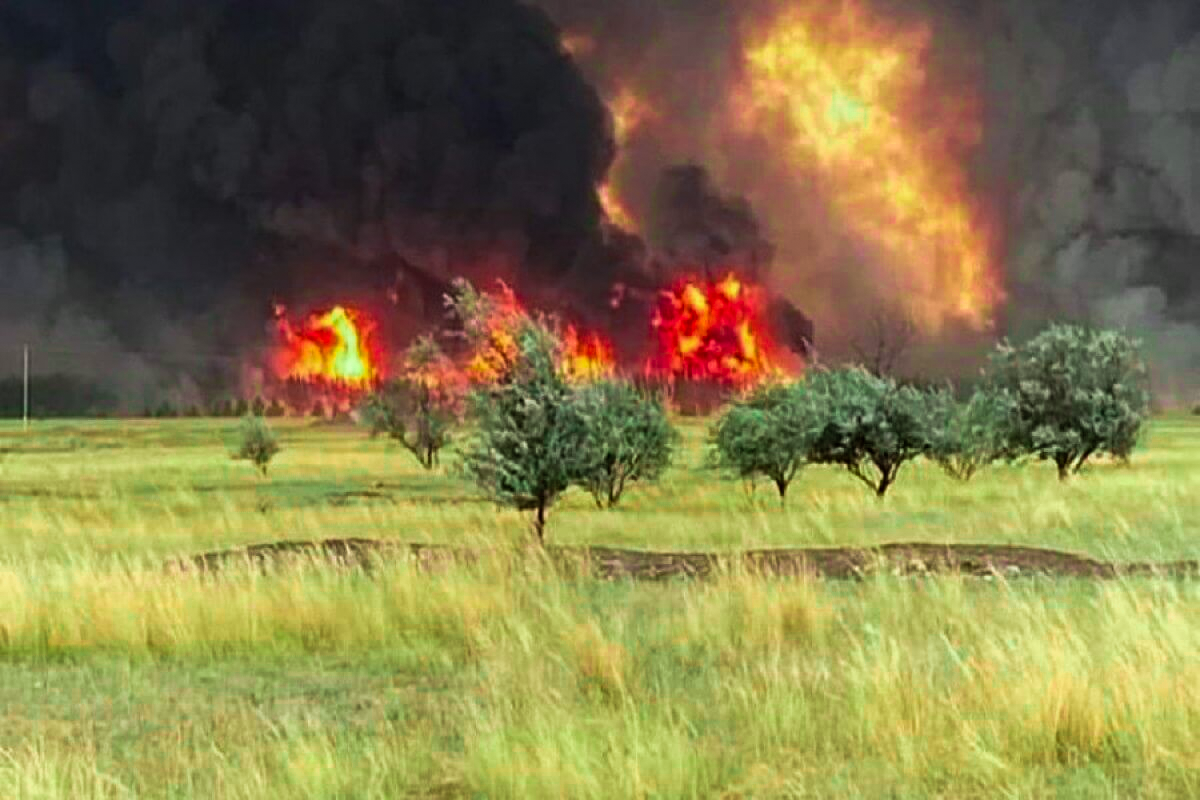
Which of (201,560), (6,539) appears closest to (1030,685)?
(201,560)

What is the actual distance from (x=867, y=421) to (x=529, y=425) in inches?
646

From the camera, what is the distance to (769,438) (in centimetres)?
3588

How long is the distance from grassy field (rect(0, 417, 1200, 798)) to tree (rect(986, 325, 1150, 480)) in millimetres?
25078

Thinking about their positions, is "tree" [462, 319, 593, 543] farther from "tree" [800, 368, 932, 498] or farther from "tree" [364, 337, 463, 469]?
"tree" [364, 337, 463, 469]

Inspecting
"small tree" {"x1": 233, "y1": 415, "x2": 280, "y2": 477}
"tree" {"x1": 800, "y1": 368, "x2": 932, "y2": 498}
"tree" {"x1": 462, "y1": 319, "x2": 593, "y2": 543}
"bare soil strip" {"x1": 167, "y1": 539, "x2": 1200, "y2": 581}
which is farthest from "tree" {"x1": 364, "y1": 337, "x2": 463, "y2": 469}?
"bare soil strip" {"x1": 167, "y1": 539, "x2": 1200, "y2": 581}

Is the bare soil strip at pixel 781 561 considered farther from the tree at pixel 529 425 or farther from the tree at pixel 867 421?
the tree at pixel 867 421

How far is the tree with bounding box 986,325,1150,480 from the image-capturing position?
43688mm

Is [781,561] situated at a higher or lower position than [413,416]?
lower

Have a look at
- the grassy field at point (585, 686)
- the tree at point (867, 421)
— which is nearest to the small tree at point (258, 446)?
the tree at point (867, 421)

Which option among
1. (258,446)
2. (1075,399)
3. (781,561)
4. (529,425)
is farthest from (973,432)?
(258,446)

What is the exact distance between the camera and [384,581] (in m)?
Result: 13.3

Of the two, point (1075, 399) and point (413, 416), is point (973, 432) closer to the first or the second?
point (1075, 399)

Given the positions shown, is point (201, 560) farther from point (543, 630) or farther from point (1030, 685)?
point (1030, 685)

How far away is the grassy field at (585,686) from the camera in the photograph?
6613 mm
